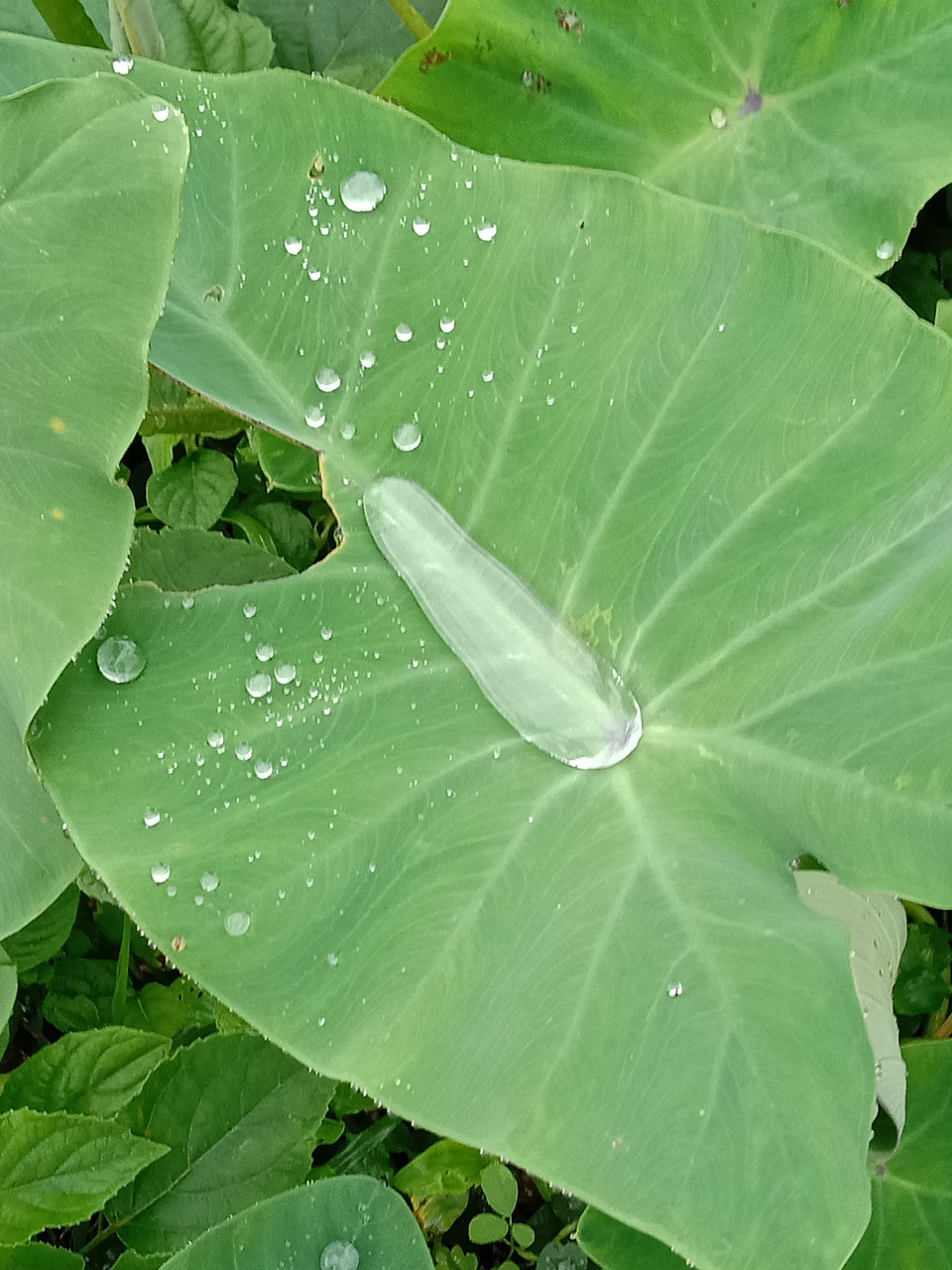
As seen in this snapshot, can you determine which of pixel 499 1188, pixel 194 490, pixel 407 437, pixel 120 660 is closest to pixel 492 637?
pixel 407 437

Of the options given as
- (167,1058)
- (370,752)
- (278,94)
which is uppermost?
(278,94)

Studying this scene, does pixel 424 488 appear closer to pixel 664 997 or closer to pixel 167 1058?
pixel 664 997

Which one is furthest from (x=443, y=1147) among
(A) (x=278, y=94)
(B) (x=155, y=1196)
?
(A) (x=278, y=94)

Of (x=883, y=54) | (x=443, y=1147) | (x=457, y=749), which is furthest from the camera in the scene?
(x=443, y=1147)

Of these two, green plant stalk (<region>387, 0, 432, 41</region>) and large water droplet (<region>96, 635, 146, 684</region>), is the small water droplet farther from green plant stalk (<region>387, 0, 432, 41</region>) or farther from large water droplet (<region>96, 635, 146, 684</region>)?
green plant stalk (<region>387, 0, 432, 41</region>)

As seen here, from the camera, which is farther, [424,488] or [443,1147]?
[443,1147]

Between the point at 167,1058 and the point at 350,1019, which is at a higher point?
the point at 350,1019

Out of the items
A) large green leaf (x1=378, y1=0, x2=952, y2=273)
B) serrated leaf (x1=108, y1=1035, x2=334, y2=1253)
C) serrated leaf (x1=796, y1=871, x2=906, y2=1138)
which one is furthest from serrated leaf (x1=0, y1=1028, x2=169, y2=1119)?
large green leaf (x1=378, y1=0, x2=952, y2=273)

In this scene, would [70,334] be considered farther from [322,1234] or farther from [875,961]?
[875,961]

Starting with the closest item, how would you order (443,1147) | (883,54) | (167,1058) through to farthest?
1. (883,54)
2. (167,1058)
3. (443,1147)
